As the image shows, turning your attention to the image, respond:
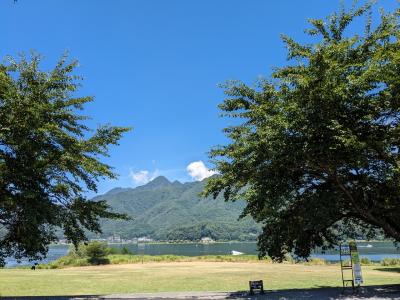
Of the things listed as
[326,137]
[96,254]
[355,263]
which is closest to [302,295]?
[355,263]

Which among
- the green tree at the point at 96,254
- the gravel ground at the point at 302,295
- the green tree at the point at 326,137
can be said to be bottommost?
the gravel ground at the point at 302,295

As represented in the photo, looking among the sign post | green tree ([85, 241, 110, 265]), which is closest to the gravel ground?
the sign post

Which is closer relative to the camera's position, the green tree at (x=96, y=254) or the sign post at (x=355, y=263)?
the sign post at (x=355, y=263)

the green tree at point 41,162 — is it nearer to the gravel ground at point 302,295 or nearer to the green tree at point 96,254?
the gravel ground at point 302,295

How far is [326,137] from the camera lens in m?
18.8

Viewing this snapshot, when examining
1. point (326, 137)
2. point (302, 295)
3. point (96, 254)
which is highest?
point (326, 137)

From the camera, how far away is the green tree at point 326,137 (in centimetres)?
1812

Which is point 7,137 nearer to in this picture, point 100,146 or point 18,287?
point 100,146

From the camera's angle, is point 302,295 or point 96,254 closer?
point 302,295

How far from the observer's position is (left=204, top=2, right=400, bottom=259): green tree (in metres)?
18.1

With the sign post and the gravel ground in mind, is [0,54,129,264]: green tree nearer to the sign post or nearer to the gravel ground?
the gravel ground

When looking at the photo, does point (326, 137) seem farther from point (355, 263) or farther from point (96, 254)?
point (96, 254)

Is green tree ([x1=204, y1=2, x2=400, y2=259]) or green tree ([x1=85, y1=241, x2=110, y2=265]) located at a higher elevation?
green tree ([x1=204, y1=2, x2=400, y2=259])

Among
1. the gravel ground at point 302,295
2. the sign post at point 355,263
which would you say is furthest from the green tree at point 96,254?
the sign post at point 355,263
